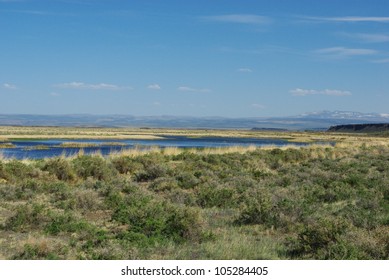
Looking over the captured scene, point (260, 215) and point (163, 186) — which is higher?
point (260, 215)

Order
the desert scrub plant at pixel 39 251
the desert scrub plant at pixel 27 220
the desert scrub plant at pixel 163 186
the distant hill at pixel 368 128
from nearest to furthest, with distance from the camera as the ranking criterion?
the desert scrub plant at pixel 39 251, the desert scrub plant at pixel 27 220, the desert scrub plant at pixel 163 186, the distant hill at pixel 368 128

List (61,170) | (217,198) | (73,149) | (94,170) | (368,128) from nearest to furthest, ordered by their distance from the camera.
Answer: (217,198) → (61,170) → (94,170) → (73,149) → (368,128)

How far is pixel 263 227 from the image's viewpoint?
12008 mm

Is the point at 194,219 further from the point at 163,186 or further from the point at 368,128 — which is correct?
the point at 368,128

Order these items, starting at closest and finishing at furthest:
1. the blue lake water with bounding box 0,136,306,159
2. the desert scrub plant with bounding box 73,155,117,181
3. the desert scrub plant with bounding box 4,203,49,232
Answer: the desert scrub plant with bounding box 4,203,49,232 → the desert scrub plant with bounding box 73,155,117,181 → the blue lake water with bounding box 0,136,306,159

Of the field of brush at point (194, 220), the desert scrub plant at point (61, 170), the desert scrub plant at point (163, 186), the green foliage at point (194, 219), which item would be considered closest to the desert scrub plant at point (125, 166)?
the green foliage at point (194, 219)

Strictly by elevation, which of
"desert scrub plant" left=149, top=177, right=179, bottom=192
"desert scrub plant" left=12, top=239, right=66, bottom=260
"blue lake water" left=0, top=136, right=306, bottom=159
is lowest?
"blue lake water" left=0, top=136, right=306, bottom=159

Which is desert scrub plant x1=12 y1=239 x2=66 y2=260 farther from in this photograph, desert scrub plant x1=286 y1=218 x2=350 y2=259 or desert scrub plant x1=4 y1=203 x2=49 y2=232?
desert scrub plant x1=286 y1=218 x2=350 y2=259

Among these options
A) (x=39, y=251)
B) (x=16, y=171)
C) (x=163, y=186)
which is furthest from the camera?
(x=16, y=171)

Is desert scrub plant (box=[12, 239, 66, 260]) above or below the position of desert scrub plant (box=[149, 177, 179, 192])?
above

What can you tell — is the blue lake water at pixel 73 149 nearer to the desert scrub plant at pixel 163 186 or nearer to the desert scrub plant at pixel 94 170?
the desert scrub plant at pixel 94 170

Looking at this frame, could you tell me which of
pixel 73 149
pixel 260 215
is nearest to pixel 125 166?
pixel 260 215

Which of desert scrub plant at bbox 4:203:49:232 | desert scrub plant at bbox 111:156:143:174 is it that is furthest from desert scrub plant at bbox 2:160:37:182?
desert scrub plant at bbox 4:203:49:232

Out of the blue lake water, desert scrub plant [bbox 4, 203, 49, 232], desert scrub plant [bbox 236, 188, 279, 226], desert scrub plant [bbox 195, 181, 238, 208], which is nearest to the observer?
desert scrub plant [bbox 4, 203, 49, 232]
